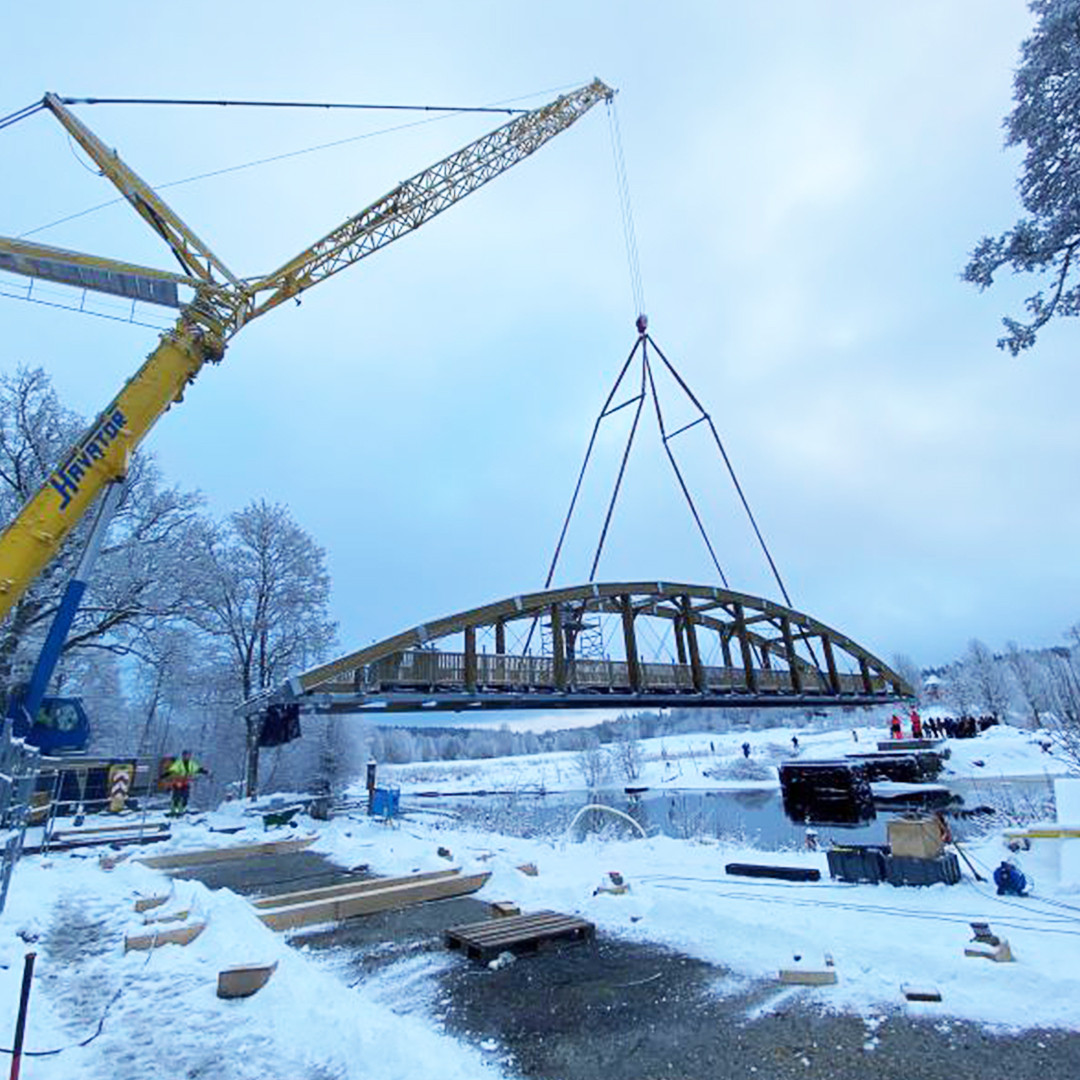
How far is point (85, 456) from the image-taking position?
12.7m

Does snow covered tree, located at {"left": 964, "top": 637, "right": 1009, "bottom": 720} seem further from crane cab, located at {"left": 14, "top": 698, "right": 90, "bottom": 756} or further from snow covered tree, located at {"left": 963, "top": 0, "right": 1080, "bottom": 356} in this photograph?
crane cab, located at {"left": 14, "top": 698, "right": 90, "bottom": 756}

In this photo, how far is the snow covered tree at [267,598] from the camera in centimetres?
2816

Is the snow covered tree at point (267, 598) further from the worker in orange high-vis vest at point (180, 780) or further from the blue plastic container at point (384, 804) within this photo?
the blue plastic container at point (384, 804)

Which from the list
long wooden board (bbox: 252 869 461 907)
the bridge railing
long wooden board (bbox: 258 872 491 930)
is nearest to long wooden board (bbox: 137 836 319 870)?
the bridge railing

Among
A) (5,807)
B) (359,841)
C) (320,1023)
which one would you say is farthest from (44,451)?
(320,1023)

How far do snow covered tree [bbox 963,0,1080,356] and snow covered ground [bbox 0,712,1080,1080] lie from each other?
7901 mm

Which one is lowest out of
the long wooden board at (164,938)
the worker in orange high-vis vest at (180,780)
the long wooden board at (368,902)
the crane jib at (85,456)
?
the long wooden board at (368,902)

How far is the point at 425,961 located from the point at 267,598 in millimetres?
24460

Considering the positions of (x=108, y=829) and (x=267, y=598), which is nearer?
(x=108, y=829)

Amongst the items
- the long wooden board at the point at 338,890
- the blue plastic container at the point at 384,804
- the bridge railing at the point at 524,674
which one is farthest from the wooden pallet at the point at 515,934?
the blue plastic container at the point at 384,804

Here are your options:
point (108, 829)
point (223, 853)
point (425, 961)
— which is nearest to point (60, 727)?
point (223, 853)

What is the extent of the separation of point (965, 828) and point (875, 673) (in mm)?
18187

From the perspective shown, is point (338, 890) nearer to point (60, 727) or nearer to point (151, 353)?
point (60, 727)

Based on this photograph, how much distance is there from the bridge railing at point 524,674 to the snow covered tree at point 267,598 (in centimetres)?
1264
